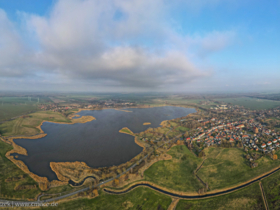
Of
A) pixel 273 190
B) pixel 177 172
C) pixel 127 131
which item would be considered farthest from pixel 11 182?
pixel 273 190

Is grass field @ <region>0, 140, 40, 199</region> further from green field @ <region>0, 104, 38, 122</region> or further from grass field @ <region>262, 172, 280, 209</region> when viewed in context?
green field @ <region>0, 104, 38, 122</region>

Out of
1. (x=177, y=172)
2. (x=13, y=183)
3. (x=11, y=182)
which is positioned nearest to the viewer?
(x=13, y=183)

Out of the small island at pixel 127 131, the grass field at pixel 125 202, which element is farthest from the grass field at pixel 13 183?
the small island at pixel 127 131

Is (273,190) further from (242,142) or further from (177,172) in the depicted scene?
(242,142)

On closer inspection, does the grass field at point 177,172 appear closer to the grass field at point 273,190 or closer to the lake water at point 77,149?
the lake water at point 77,149

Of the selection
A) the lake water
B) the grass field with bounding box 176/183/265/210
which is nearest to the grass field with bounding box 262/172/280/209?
the grass field with bounding box 176/183/265/210

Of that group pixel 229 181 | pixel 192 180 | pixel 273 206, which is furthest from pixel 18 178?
pixel 273 206
